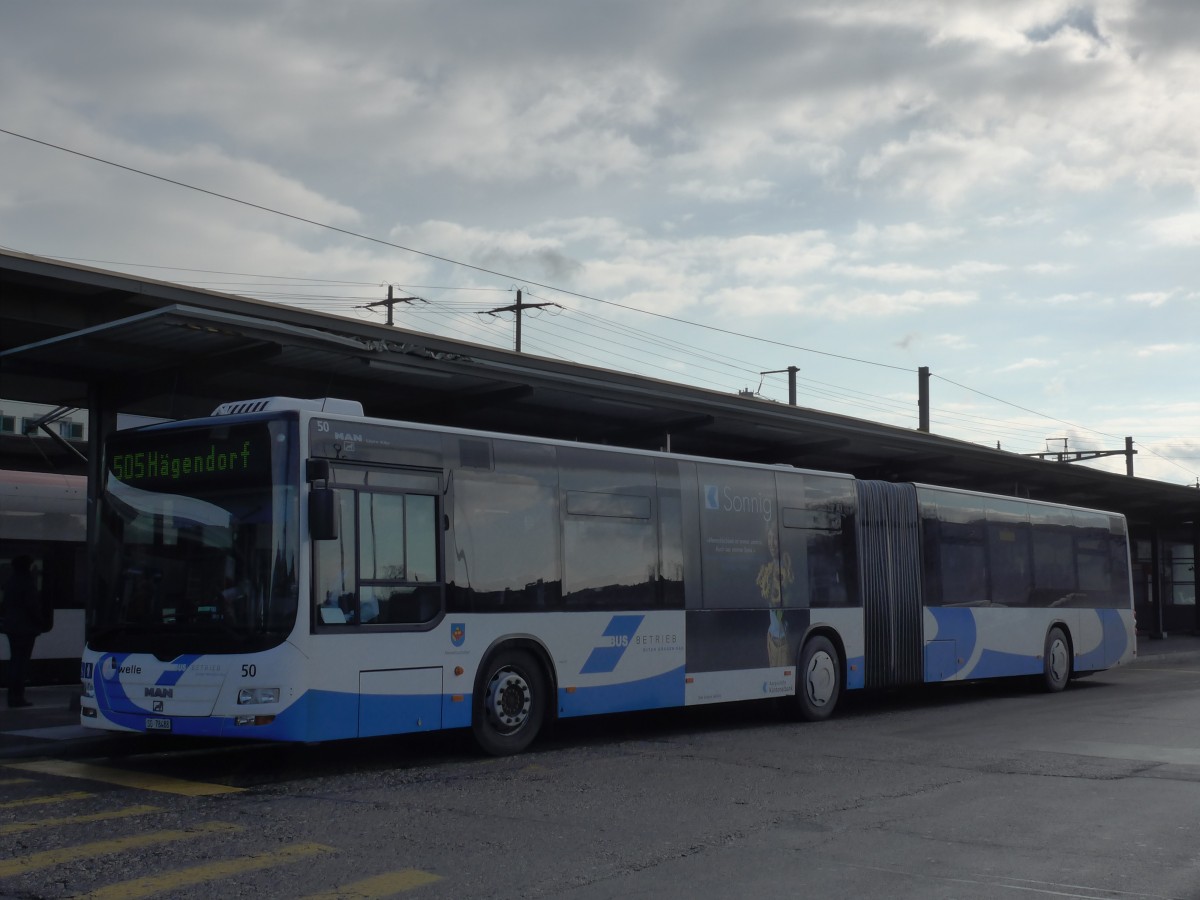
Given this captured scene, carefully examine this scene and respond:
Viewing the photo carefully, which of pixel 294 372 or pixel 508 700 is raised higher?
pixel 294 372

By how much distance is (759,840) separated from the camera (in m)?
7.86

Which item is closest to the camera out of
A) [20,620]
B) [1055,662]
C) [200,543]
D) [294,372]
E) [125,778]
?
[125,778]

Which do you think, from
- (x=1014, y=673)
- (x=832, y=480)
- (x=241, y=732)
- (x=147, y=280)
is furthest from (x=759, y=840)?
(x=1014, y=673)

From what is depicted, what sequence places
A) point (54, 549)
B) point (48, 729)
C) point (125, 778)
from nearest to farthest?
point (125, 778) < point (48, 729) < point (54, 549)

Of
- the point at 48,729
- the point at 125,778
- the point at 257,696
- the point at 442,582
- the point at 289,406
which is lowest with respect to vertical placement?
the point at 125,778

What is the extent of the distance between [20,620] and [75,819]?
7.08 m

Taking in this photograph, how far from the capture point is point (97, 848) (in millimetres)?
7453

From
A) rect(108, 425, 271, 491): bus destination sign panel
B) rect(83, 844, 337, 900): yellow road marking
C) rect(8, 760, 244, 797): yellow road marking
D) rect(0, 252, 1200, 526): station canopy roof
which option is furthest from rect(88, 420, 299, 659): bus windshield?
rect(83, 844, 337, 900): yellow road marking

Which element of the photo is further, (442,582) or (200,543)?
(442,582)

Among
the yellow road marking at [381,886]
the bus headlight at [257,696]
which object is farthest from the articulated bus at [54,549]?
the yellow road marking at [381,886]

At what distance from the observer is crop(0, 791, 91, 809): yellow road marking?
899 cm

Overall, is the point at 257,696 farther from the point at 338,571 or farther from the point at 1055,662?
the point at 1055,662

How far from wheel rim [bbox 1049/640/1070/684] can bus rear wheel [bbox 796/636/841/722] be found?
633 cm

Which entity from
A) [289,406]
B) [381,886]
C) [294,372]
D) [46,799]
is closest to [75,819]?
[46,799]
